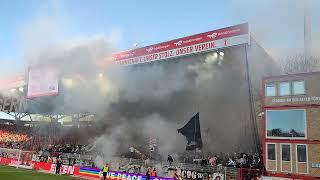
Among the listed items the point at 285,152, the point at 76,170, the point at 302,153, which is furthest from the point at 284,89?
the point at 76,170

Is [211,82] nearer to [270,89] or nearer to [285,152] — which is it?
[270,89]

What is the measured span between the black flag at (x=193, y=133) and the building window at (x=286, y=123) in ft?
17.2

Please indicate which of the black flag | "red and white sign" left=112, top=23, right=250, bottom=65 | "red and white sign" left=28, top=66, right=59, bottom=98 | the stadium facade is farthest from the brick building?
"red and white sign" left=28, top=66, right=59, bottom=98

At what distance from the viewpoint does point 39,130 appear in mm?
38281

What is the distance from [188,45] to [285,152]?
8201 mm

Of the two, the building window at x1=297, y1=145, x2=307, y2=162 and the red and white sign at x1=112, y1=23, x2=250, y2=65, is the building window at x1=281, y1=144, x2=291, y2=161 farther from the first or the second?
the red and white sign at x1=112, y1=23, x2=250, y2=65

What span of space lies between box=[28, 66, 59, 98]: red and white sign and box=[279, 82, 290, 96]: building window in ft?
Answer: 50.1

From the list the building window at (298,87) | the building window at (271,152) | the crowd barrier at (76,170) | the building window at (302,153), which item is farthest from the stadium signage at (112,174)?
the building window at (298,87)

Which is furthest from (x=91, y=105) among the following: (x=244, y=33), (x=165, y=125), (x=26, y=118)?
(x=26, y=118)

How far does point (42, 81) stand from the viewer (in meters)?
26.0

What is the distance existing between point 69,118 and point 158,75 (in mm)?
13700

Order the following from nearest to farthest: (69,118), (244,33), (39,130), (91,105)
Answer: (244,33), (91,105), (69,118), (39,130)

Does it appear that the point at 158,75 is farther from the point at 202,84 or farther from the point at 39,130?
the point at 39,130

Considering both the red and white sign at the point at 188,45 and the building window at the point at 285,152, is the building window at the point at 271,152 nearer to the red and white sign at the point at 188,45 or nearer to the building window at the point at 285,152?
the building window at the point at 285,152
